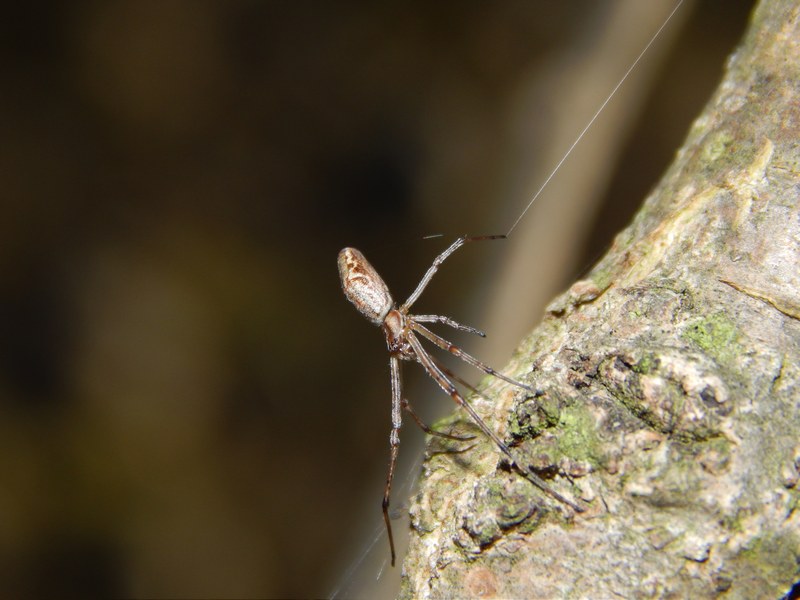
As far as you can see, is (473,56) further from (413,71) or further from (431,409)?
(431,409)

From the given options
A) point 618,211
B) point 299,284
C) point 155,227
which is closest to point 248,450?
point 299,284

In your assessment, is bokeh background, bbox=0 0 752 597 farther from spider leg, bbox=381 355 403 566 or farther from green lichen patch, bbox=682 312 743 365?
green lichen patch, bbox=682 312 743 365

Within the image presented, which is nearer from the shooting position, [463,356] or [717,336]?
[717,336]

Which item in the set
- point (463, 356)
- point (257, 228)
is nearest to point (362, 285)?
point (463, 356)

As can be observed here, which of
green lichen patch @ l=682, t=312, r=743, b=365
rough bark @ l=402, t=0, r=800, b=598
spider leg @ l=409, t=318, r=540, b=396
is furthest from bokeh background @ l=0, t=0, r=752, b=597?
green lichen patch @ l=682, t=312, r=743, b=365

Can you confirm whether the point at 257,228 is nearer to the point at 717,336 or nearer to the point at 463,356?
the point at 463,356
